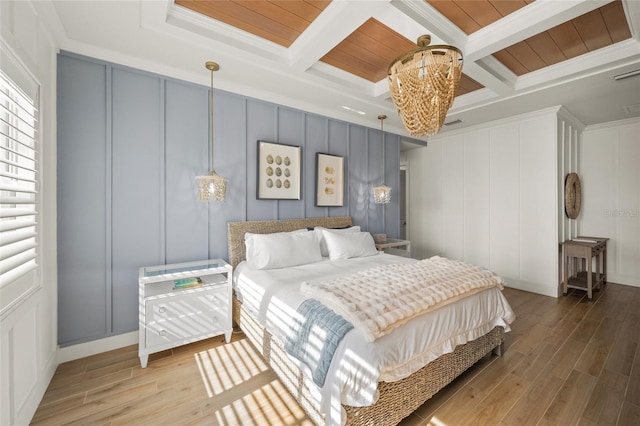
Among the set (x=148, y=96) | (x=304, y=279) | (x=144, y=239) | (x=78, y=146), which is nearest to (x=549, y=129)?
(x=304, y=279)

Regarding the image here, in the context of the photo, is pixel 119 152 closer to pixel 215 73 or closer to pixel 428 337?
pixel 215 73

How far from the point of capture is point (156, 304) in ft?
7.27

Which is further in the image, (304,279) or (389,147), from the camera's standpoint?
(389,147)

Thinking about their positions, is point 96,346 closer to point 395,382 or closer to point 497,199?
point 395,382

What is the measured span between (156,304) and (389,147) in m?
4.07

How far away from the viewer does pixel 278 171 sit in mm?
3375

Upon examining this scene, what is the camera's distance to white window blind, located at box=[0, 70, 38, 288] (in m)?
1.36

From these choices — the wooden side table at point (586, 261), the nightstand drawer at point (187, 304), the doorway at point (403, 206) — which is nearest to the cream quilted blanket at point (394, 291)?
the nightstand drawer at point (187, 304)

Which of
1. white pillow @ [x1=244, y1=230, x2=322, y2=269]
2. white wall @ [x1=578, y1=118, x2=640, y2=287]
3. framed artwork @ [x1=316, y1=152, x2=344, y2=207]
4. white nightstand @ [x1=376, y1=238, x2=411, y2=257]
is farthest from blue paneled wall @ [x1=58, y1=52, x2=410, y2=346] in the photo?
white wall @ [x1=578, y1=118, x2=640, y2=287]

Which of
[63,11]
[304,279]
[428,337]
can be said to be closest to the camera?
[428,337]

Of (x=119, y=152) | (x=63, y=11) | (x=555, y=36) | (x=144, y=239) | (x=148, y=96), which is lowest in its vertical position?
(x=144, y=239)

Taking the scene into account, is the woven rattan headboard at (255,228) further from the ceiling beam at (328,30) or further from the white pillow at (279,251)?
the ceiling beam at (328,30)

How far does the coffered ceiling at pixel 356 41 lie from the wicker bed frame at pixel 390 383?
7.90 feet

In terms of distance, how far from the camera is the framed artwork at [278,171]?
10.7 feet
